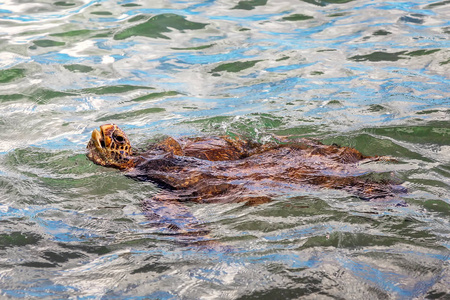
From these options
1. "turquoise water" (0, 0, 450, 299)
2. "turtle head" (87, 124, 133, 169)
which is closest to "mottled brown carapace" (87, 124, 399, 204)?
"turtle head" (87, 124, 133, 169)

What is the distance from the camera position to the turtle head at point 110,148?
4648mm

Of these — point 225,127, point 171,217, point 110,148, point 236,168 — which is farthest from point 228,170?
point 225,127

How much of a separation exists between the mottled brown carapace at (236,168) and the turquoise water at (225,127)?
0.17 metres

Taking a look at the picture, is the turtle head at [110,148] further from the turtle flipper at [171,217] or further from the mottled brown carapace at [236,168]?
the turtle flipper at [171,217]

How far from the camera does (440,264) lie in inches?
130

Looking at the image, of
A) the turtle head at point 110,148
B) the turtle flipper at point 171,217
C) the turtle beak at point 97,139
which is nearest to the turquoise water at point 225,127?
the turtle flipper at point 171,217

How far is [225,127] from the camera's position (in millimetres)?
6598

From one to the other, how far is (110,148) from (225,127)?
2274 millimetres

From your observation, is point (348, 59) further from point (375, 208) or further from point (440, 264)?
point (440, 264)

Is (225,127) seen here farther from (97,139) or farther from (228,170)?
(97,139)

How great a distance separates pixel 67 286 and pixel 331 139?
3827 mm

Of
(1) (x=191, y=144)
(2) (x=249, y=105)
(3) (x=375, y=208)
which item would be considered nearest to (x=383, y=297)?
(3) (x=375, y=208)

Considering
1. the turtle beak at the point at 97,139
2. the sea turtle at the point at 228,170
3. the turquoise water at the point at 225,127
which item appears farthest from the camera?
the turtle beak at the point at 97,139

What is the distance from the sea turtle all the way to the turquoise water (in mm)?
155
